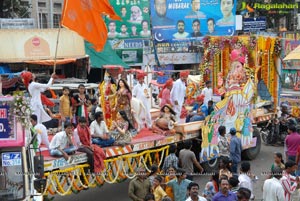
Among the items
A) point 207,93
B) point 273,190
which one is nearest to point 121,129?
point 273,190

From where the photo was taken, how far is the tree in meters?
31.2

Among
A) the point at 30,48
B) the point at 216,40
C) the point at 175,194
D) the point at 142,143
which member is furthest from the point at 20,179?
the point at 30,48

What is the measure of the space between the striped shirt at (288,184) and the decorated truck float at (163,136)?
342 cm

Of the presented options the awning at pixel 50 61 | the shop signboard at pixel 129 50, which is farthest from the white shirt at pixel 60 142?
the shop signboard at pixel 129 50

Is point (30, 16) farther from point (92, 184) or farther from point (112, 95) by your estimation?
point (92, 184)

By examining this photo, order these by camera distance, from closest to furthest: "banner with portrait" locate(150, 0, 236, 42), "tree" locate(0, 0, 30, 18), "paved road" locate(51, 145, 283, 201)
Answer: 1. "paved road" locate(51, 145, 283, 201)
2. "tree" locate(0, 0, 30, 18)
3. "banner with portrait" locate(150, 0, 236, 42)

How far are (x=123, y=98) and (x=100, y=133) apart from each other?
4.63 ft

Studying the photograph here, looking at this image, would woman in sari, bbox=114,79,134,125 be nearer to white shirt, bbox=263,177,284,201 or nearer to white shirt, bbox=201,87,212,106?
white shirt, bbox=201,87,212,106

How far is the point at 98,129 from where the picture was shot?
1077 cm

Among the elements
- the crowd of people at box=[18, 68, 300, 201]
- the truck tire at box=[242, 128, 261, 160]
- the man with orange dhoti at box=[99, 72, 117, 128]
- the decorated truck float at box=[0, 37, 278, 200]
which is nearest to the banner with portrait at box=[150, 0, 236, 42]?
the decorated truck float at box=[0, 37, 278, 200]

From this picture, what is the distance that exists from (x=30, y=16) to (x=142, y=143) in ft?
83.7

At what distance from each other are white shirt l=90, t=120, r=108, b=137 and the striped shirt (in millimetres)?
3812

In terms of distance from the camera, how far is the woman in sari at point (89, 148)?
1002 cm

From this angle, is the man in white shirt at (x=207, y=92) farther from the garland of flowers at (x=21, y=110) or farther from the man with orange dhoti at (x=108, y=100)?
the garland of flowers at (x=21, y=110)
